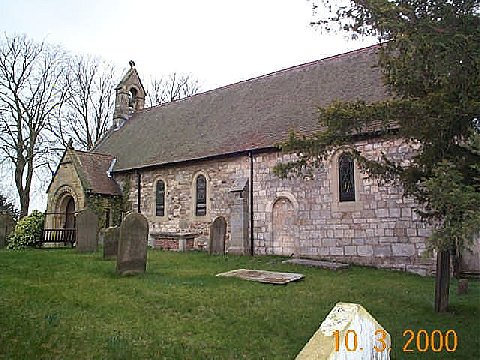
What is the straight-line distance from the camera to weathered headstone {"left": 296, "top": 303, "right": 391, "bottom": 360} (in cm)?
186

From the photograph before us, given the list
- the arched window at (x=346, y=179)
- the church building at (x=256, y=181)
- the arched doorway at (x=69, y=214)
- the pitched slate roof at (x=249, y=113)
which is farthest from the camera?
the arched doorway at (x=69, y=214)

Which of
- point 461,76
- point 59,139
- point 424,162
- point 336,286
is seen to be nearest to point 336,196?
point 336,286

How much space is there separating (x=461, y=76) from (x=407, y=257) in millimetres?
7640

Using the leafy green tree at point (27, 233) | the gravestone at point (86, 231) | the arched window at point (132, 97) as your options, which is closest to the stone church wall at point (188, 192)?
the gravestone at point (86, 231)

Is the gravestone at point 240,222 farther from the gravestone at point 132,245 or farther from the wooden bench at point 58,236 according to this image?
the wooden bench at point 58,236

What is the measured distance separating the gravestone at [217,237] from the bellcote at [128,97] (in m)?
14.5

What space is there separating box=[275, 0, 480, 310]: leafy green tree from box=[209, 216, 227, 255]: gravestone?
7782 mm

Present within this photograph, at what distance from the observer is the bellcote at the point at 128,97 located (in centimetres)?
2653

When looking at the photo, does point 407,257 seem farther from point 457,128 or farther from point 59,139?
point 59,139

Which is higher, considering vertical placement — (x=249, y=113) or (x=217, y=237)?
(x=249, y=113)

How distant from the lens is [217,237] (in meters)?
14.6

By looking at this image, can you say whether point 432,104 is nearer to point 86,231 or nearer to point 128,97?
point 86,231

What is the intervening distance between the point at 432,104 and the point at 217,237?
9903 millimetres

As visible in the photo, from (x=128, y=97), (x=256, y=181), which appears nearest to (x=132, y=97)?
(x=128, y=97)
